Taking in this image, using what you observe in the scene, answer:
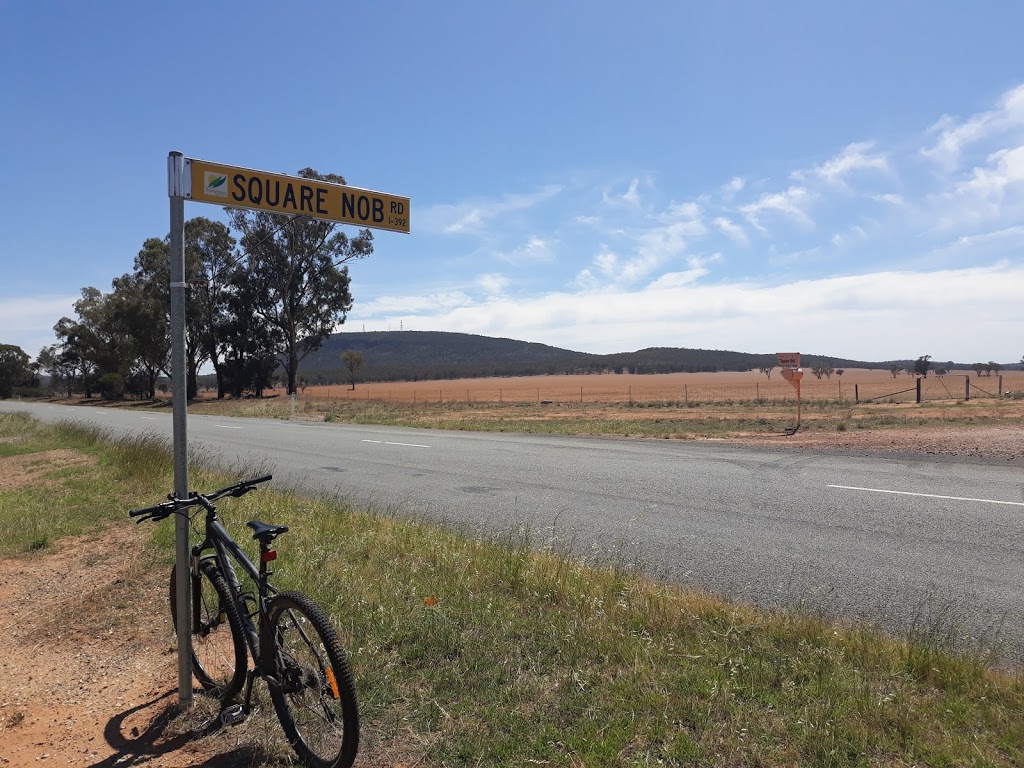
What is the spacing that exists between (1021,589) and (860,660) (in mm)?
2752

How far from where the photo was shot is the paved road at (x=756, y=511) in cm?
579

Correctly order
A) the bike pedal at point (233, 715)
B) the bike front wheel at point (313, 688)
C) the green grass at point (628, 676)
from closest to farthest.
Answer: the bike front wheel at point (313, 688)
the green grass at point (628, 676)
the bike pedal at point (233, 715)

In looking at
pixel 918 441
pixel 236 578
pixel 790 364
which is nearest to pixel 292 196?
pixel 236 578

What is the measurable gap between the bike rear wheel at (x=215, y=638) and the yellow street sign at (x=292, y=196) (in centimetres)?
199

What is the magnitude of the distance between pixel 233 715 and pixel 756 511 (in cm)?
701

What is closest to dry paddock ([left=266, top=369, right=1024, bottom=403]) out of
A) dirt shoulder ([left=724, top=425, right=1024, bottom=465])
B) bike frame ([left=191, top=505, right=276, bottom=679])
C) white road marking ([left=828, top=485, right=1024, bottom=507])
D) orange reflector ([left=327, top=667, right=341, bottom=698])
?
dirt shoulder ([left=724, top=425, right=1024, bottom=465])

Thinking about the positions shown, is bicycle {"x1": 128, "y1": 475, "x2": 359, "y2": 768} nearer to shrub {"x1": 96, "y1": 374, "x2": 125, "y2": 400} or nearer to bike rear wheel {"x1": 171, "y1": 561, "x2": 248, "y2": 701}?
bike rear wheel {"x1": 171, "y1": 561, "x2": 248, "y2": 701}

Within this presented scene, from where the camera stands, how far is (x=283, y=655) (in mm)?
3254

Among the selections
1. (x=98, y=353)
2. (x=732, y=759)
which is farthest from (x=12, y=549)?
(x=98, y=353)

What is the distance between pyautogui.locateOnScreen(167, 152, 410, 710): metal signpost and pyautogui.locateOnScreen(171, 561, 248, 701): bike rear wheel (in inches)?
6.3

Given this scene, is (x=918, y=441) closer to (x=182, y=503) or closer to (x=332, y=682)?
(x=332, y=682)

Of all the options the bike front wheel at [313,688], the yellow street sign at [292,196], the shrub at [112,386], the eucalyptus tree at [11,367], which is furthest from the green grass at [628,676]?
the eucalyptus tree at [11,367]

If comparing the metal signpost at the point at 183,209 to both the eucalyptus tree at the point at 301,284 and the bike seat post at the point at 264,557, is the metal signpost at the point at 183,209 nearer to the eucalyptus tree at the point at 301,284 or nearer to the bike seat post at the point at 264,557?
the bike seat post at the point at 264,557

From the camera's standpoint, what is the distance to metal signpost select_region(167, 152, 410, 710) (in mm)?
3543
